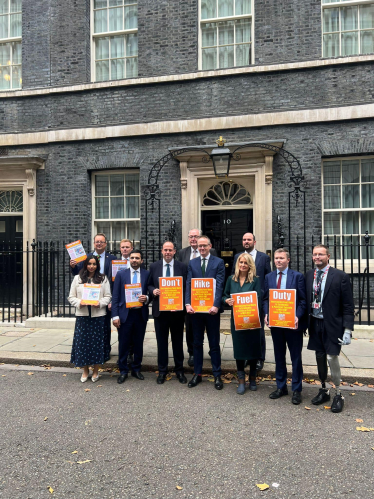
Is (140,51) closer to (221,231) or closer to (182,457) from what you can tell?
(221,231)

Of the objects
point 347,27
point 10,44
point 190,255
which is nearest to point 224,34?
point 347,27

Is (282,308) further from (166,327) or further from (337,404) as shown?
(166,327)

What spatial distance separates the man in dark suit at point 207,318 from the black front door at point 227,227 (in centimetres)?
358

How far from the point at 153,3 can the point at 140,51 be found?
114 cm

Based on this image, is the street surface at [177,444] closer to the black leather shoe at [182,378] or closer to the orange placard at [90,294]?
the black leather shoe at [182,378]

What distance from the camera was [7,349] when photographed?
665 cm

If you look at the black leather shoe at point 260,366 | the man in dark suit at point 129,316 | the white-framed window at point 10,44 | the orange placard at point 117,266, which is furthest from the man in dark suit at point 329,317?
the white-framed window at point 10,44

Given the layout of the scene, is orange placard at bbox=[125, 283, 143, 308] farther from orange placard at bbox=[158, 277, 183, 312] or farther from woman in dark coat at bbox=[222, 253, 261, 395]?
woman in dark coat at bbox=[222, 253, 261, 395]

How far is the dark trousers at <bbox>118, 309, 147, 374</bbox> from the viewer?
17.3 ft

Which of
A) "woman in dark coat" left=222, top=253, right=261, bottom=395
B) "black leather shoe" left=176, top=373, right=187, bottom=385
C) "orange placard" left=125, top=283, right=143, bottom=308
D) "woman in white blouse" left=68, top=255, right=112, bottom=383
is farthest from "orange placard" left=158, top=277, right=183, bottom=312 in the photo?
"black leather shoe" left=176, top=373, right=187, bottom=385

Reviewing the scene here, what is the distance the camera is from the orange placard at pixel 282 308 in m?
4.43

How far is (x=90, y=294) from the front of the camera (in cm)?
515

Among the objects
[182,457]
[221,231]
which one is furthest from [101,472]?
[221,231]

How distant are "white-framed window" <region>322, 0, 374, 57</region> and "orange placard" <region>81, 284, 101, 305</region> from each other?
24.2ft
